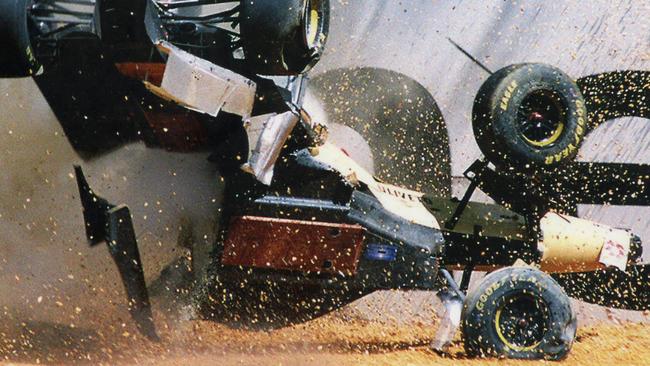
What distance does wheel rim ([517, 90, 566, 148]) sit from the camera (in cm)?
443

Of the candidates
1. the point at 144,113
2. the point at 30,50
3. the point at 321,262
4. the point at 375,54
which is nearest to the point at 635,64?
the point at 375,54

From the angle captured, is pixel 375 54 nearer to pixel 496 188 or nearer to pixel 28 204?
pixel 496 188

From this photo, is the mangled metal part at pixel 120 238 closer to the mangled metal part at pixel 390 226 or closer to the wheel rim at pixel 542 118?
the mangled metal part at pixel 390 226

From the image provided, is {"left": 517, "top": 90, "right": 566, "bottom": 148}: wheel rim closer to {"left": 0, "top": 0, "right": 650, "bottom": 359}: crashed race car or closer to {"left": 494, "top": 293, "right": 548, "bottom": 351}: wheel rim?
{"left": 0, "top": 0, "right": 650, "bottom": 359}: crashed race car

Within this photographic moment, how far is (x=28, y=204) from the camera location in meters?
4.21

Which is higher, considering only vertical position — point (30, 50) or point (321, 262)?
point (30, 50)

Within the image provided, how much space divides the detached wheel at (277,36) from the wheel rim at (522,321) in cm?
172

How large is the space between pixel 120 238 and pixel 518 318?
2.14m

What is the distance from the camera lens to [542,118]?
14.8ft

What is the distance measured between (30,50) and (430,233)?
2194mm

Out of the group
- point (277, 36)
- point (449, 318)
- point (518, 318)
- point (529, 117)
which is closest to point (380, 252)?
point (449, 318)

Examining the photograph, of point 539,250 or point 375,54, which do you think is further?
point 375,54

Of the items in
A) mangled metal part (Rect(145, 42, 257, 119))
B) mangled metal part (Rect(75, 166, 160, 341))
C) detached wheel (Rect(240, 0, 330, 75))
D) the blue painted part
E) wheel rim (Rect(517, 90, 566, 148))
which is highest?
detached wheel (Rect(240, 0, 330, 75))

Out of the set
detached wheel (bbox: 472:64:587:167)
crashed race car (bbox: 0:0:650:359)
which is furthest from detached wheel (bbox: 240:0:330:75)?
detached wheel (bbox: 472:64:587:167)
